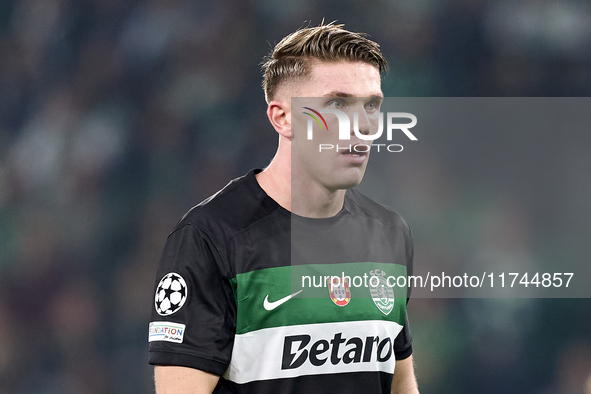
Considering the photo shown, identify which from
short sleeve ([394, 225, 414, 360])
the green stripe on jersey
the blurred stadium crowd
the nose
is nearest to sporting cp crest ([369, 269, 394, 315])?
the green stripe on jersey

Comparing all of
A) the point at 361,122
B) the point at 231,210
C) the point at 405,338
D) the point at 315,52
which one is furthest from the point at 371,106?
the point at 405,338

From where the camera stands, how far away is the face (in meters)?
1.63

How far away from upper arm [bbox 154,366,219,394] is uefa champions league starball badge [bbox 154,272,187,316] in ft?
0.41

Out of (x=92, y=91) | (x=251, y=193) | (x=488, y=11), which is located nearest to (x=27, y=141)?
(x=92, y=91)

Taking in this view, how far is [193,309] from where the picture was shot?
150cm

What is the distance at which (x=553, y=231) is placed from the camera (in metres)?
2.81

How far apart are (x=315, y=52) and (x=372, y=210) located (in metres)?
0.47

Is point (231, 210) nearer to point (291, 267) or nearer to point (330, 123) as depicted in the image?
point (291, 267)

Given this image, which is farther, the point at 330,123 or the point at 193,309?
the point at 330,123

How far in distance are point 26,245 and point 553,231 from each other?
2470mm

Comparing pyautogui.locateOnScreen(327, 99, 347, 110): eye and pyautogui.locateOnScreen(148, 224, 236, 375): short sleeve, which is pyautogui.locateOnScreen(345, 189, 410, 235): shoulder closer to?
pyautogui.locateOnScreen(327, 99, 347, 110): eye

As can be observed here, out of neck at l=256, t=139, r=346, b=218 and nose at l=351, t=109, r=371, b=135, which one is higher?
nose at l=351, t=109, r=371, b=135

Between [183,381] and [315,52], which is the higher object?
[315,52]

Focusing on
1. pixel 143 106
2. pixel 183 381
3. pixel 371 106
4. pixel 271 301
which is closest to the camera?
pixel 183 381
